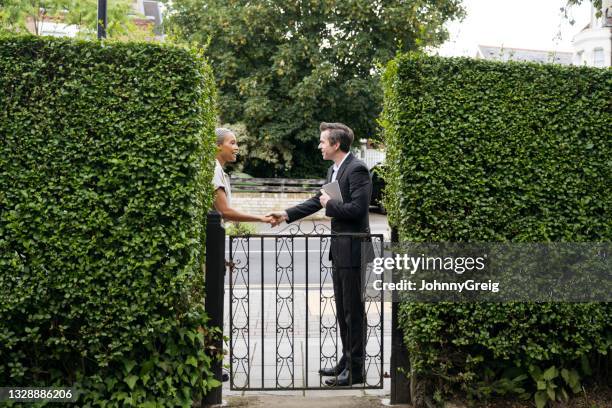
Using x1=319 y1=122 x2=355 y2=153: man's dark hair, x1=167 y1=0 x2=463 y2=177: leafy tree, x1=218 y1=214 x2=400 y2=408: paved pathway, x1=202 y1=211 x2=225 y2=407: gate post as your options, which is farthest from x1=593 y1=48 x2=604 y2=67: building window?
x1=202 y1=211 x2=225 y2=407: gate post

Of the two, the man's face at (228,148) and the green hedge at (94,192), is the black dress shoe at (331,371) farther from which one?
the man's face at (228,148)

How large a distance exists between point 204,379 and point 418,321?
1.66 m

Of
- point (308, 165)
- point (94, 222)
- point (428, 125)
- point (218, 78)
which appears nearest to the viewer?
point (94, 222)

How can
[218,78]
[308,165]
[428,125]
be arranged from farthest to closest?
1. [308,165]
2. [218,78]
3. [428,125]

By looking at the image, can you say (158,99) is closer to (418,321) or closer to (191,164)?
(191,164)

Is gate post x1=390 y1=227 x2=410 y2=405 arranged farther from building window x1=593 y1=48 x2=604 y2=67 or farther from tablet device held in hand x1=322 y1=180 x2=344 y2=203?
building window x1=593 y1=48 x2=604 y2=67

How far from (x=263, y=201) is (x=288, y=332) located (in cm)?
1774

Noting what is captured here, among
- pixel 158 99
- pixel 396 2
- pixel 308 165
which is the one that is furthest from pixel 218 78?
pixel 158 99

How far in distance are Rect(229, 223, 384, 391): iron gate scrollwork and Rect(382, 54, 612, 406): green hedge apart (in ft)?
2.41

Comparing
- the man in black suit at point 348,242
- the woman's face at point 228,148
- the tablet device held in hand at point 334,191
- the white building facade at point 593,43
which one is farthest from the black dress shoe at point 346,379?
the white building facade at point 593,43

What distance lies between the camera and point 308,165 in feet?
97.2

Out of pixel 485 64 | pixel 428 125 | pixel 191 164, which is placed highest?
pixel 485 64

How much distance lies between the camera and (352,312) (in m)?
5.30
